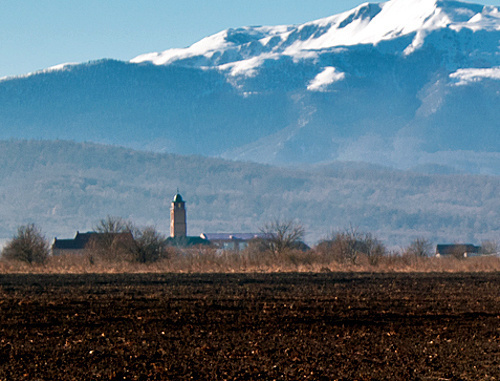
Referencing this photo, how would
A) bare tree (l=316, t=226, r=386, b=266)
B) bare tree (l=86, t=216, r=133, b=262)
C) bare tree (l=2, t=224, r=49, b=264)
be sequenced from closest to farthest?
1. bare tree (l=2, t=224, r=49, b=264)
2. bare tree (l=316, t=226, r=386, b=266)
3. bare tree (l=86, t=216, r=133, b=262)

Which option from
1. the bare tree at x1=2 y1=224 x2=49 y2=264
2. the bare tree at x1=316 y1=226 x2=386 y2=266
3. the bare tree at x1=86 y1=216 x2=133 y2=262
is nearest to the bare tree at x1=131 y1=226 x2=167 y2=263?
the bare tree at x1=86 y1=216 x2=133 y2=262

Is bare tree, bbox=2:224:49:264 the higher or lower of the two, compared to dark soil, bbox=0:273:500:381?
higher

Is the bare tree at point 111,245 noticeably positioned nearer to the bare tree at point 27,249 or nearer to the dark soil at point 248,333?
the bare tree at point 27,249

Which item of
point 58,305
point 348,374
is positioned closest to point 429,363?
point 348,374

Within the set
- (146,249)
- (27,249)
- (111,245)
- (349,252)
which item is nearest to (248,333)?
(146,249)

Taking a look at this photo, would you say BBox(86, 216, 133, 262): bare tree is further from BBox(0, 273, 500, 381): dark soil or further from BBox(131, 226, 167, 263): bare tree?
BBox(0, 273, 500, 381): dark soil

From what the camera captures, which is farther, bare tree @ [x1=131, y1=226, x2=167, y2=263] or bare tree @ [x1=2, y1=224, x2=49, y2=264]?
bare tree @ [x1=131, y1=226, x2=167, y2=263]

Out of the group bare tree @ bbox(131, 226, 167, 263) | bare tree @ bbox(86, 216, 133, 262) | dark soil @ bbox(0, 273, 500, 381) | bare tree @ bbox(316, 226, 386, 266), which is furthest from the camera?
bare tree @ bbox(86, 216, 133, 262)

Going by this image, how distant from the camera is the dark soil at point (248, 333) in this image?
897 inches

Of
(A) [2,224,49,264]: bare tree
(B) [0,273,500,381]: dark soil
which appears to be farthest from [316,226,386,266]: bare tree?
(B) [0,273,500,381]: dark soil

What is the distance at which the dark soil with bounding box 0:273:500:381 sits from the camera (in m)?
22.8

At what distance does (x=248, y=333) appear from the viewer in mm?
28266

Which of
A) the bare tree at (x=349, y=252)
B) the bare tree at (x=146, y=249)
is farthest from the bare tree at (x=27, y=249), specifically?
the bare tree at (x=349, y=252)

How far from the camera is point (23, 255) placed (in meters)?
74.0
